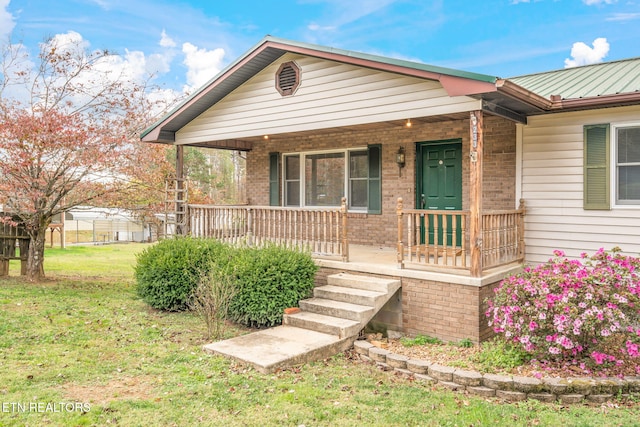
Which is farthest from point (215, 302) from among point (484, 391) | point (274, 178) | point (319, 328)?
point (274, 178)

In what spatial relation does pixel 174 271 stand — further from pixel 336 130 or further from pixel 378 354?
pixel 336 130

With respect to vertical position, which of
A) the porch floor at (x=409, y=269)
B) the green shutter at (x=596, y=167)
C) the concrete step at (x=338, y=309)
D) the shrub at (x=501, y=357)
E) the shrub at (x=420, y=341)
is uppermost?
the green shutter at (x=596, y=167)

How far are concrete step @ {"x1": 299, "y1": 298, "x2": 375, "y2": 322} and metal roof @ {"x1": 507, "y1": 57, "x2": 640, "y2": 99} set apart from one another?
452 cm

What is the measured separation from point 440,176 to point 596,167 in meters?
2.68

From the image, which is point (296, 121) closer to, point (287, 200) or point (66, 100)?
point (287, 200)

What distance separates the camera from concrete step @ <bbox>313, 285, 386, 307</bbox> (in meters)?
6.63

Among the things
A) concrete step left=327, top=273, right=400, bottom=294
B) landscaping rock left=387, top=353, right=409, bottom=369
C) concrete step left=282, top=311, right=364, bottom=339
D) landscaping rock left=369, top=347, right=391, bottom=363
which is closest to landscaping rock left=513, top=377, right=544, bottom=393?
landscaping rock left=387, top=353, right=409, bottom=369

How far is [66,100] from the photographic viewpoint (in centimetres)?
1078

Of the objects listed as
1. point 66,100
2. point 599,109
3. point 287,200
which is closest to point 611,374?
point 599,109

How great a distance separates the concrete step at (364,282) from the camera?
6.85 meters

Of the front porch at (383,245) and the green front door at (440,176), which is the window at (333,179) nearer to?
the front porch at (383,245)

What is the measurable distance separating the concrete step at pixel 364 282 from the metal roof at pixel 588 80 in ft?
13.0

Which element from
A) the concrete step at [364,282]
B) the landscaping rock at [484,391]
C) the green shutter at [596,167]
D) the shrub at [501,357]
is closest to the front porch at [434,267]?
the concrete step at [364,282]

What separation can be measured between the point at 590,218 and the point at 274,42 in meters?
6.00
